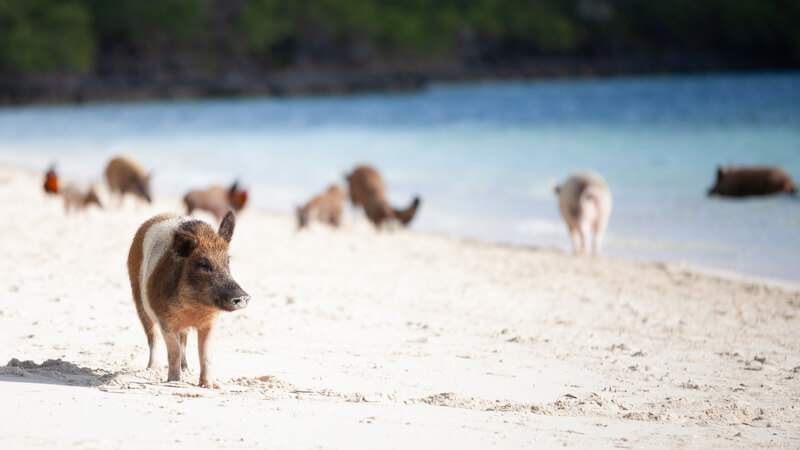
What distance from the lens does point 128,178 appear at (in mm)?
13781

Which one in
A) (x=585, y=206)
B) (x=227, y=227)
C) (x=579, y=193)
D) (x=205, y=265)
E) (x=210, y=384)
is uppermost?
(x=579, y=193)

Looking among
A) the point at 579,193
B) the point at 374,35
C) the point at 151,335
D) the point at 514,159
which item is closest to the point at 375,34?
the point at 374,35

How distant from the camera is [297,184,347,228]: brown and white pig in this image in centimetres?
1296

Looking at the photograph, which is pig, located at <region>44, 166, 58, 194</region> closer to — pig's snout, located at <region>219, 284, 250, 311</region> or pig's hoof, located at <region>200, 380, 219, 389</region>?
pig's hoof, located at <region>200, 380, 219, 389</region>

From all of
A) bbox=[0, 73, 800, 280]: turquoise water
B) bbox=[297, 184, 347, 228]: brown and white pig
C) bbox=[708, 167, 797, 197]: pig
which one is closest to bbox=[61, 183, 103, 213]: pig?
bbox=[297, 184, 347, 228]: brown and white pig

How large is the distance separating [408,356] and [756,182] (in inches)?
430

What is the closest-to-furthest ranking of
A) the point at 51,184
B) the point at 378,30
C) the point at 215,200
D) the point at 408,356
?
the point at 408,356 → the point at 215,200 → the point at 51,184 → the point at 378,30

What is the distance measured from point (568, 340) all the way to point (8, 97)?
74.6 metres

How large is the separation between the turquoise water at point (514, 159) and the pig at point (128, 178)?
11.3 feet

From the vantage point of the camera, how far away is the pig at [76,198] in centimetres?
1248

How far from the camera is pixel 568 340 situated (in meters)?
6.92

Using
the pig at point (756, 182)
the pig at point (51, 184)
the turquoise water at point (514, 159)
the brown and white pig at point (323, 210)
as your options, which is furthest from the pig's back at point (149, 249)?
the pig at point (756, 182)

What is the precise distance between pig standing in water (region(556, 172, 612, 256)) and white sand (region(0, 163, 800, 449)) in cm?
80

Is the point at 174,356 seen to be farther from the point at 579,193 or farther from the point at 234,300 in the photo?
the point at 579,193
